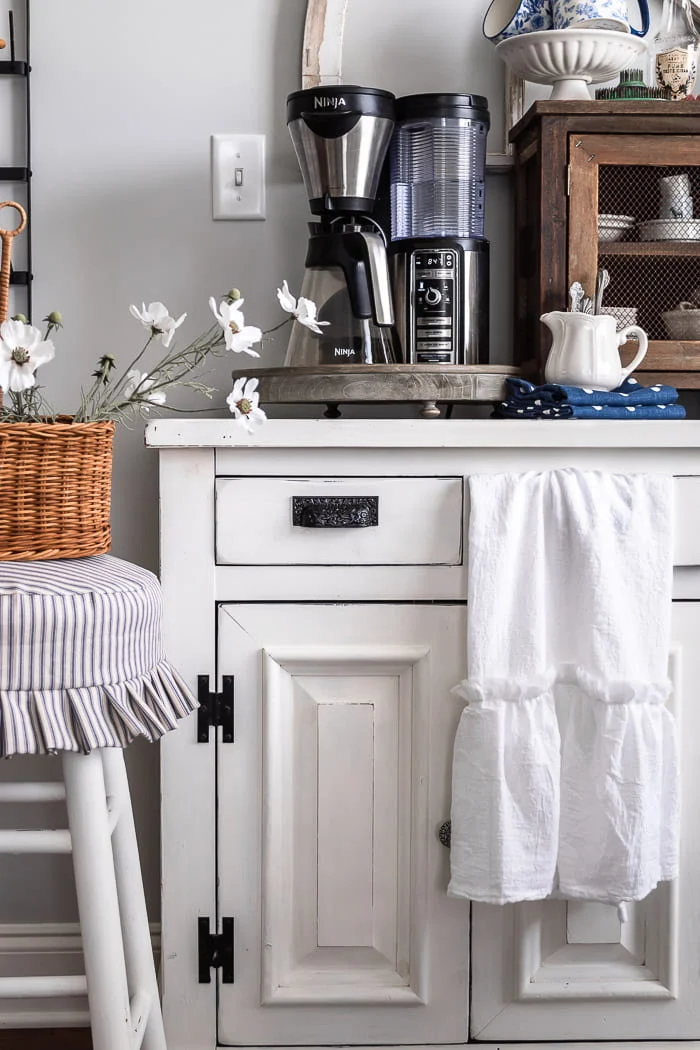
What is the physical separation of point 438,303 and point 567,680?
520 mm

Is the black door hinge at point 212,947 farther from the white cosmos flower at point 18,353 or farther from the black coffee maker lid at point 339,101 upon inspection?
the black coffee maker lid at point 339,101

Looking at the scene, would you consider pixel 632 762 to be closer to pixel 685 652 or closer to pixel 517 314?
pixel 685 652

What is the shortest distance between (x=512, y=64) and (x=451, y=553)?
27.1 inches

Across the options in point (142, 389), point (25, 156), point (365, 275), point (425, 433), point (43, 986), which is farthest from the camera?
point (25, 156)

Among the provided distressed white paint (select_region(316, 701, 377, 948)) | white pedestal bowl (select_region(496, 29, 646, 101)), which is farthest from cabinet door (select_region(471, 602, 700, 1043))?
white pedestal bowl (select_region(496, 29, 646, 101))

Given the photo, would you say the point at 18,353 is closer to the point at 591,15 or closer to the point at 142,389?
the point at 142,389

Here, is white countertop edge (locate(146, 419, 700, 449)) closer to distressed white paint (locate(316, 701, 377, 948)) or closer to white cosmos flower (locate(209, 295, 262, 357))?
white cosmos flower (locate(209, 295, 262, 357))

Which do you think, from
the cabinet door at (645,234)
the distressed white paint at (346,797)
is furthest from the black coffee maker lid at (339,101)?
the distressed white paint at (346,797)

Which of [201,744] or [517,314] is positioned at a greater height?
[517,314]

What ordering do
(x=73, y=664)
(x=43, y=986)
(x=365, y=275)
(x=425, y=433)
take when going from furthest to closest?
(x=365, y=275) → (x=425, y=433) → (x=43, y=986) → (x=73, y=664)

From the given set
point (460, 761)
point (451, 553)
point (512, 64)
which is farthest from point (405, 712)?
point (512, 64)

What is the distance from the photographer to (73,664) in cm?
89

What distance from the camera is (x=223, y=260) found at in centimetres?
153

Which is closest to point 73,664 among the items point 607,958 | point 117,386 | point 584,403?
point 117,386
